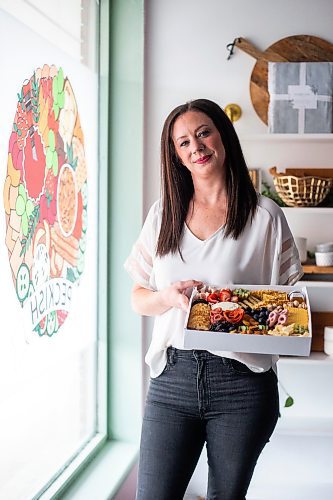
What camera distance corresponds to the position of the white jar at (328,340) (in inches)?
109

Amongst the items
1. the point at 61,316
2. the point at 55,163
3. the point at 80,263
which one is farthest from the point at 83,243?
the point at 55,163

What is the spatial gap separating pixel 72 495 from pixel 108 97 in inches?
63.8

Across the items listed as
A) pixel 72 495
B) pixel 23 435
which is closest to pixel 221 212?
pixel 23 435

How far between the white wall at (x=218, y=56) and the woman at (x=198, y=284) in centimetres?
122

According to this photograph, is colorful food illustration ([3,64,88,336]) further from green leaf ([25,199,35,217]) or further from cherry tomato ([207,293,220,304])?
cherry tomato ([207,293,220,304])

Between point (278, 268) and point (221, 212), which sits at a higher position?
point (221, 212)

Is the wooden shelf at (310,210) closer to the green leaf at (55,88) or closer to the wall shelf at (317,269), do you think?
the wall shelf at (317,269)

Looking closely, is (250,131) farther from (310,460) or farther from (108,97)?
(310,460)

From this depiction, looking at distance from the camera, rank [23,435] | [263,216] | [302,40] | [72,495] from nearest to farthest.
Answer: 1. [263,216]
2. [23,435]
3. [72,495]
4. [302,40]

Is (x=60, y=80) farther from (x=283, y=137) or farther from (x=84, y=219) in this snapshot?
(x=283, y=137)

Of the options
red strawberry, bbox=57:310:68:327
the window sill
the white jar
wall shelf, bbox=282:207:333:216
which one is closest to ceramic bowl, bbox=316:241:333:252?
wall shelf, bbox=282:207:333:216

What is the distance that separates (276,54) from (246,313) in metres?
1.67

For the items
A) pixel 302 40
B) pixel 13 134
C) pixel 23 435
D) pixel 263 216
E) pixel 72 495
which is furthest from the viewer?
pixel 302 40

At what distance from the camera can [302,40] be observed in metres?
2.92
